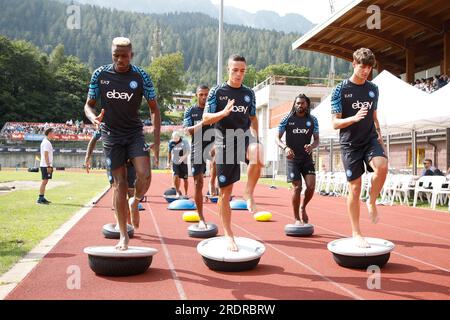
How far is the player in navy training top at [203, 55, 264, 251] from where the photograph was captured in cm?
547

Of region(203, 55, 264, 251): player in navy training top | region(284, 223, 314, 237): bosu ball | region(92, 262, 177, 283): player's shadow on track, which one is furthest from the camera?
region(284, 223, 314, 237): bosu ball

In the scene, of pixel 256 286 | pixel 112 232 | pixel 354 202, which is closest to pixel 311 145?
pixel 354 202

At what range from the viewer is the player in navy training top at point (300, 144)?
26.1ft

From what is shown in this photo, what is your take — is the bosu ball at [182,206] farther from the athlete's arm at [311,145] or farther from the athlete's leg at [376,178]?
the athlete's leg at [376,178]

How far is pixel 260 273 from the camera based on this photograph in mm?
5141

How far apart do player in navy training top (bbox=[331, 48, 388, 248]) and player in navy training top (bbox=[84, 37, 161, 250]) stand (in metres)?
2.37

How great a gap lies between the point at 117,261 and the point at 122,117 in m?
1.59

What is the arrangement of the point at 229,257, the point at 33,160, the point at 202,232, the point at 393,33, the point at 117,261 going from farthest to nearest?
the point at 33,160, the point at 393,33, the point at 202,232, the point at 229,257, the point at 117,261

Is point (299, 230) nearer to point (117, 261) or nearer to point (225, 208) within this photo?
point (225, 208)

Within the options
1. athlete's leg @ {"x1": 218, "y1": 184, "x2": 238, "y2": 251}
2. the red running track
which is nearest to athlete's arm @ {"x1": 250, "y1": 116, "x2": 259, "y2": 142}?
athlete's leg @ {"x1": 218, "y1": 184, "x2": 238, "y2": 251}

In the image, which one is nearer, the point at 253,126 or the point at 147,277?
the point at 147,277

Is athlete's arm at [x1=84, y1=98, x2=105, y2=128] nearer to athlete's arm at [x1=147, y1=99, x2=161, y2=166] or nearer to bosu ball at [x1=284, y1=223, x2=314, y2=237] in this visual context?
athlete's arm at [x1=147, y1=99, x2=161, y2=166]
